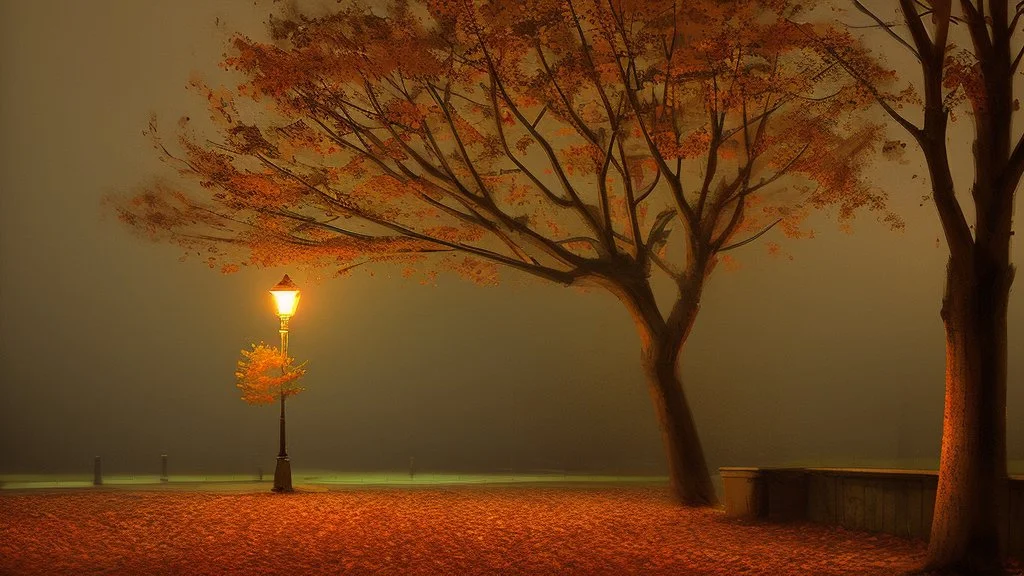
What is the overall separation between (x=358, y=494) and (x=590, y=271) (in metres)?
5.83

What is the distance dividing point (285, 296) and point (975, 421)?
482 inches

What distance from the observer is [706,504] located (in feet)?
49.0

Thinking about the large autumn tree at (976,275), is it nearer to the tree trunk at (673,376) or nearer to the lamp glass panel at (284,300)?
the tree trunk at (673,376)

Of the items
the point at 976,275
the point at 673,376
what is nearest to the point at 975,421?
the point at 976,275

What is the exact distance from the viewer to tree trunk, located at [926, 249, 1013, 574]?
27.0 feet

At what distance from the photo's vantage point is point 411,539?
36.2 feet

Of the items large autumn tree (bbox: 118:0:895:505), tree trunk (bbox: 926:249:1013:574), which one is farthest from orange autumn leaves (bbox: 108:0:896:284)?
tree trunk (bbox: 926:249:1013:574)

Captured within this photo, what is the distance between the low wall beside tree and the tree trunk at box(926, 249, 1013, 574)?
0.72 meters

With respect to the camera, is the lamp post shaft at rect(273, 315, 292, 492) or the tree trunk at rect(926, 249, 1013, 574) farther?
the lamp post shaft at rect(273, 315, 292, 492)

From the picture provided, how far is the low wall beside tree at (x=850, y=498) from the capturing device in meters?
9.80

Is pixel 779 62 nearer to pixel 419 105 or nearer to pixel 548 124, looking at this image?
pixel 548 124

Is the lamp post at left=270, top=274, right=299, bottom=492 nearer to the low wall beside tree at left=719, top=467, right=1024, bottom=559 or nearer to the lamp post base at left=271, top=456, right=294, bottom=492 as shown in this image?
the lamp post base at left=271, top=456, right=294, bottom=492

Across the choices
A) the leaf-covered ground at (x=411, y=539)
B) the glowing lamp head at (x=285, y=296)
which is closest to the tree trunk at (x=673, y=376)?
the leaf-covered ground at (x=411, y=539)

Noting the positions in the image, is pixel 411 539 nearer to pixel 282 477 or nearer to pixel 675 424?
pixel 675 424
